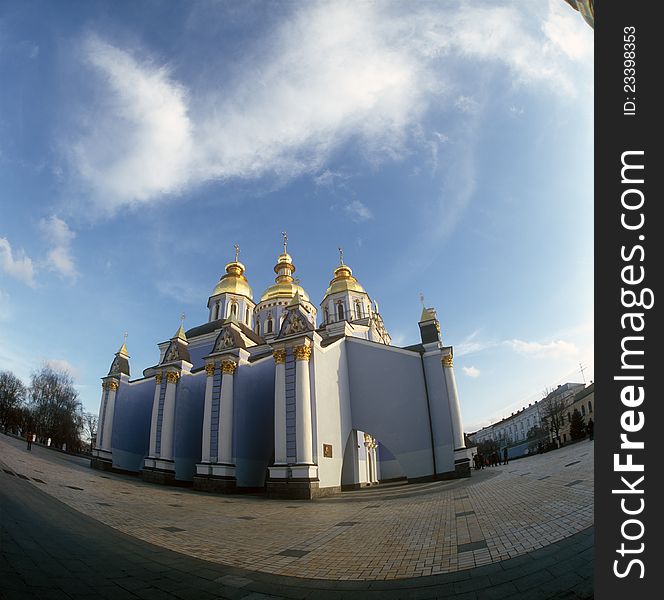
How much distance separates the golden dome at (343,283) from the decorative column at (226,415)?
22.0m

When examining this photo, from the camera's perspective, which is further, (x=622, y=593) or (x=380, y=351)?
(x=380, y=351)

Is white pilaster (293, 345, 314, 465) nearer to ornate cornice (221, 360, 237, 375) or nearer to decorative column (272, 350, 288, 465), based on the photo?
decorative column (272, 350, 288, 465)

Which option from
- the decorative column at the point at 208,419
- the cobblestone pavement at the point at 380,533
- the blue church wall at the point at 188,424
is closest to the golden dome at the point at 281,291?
the blue church wall at the point at 188,424

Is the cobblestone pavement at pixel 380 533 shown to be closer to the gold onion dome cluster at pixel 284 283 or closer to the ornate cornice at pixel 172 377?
the ornate cornice at pixel 172 377

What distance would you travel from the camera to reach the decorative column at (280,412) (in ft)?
55.9

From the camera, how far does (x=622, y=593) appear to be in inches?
76.5

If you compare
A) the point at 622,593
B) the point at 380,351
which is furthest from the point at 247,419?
the point at 622,593

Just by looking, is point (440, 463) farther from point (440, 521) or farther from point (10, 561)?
point (10, 561)

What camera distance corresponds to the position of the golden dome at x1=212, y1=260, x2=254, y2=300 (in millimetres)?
40938

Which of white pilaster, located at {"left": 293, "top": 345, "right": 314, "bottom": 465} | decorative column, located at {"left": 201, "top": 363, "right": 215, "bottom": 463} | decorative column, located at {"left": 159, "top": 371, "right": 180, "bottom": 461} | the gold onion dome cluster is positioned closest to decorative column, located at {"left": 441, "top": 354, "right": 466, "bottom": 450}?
white pilaster, located at {"left": 293, "top": 345, "right": 314, "bottom": 465}

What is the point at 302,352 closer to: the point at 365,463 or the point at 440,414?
the point at 440,414

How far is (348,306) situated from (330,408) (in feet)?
69.9

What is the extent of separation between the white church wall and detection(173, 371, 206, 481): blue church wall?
1030 cm

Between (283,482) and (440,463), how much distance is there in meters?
9.87
